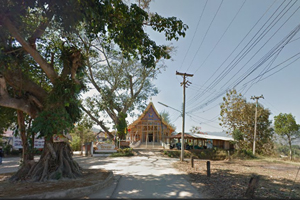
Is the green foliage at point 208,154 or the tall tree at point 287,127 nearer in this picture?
the green foliage at point 208,154

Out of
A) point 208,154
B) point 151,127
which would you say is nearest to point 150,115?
point 151,127

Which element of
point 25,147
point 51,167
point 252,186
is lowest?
point 51,167

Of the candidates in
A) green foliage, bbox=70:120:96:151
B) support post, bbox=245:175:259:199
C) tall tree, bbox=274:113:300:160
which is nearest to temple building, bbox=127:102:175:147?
green foliage, bbox=70:120:96:151

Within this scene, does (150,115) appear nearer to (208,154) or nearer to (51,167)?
(208,154)

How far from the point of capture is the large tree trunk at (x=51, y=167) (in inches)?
331

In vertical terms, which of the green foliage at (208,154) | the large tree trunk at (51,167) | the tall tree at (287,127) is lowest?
the green foliage at (208,154)

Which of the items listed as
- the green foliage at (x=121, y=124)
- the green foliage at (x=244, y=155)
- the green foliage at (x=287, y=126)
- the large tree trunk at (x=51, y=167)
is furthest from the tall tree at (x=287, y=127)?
the large tree trunk at (x=51, y=167)

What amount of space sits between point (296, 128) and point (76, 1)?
30820 mm

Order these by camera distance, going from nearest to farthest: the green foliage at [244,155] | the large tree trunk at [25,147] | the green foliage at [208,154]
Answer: the large tree trunk at [25,147] → the green foliage at [244,155] → the green foliage at [208,154]

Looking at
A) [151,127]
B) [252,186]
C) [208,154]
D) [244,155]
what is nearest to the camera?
[252,186]

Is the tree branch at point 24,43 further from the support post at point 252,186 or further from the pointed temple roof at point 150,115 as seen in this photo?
the pointed temple roof at point 150,115

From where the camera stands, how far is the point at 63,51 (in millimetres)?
10336

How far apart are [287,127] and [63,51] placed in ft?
96.3

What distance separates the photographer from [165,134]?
33.7 m
